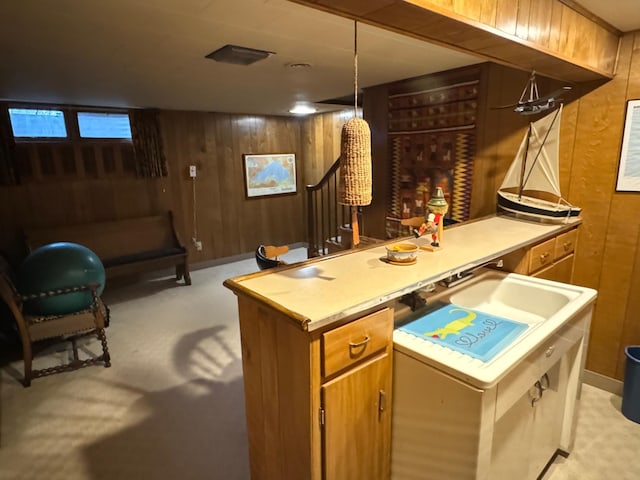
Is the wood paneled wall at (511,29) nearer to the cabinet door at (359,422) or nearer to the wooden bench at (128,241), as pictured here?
the cabinet door at (359,422)

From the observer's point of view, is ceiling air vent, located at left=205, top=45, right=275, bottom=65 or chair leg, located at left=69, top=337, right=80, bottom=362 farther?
chair leg, located at left=69, top=337, right=80, bottom=362

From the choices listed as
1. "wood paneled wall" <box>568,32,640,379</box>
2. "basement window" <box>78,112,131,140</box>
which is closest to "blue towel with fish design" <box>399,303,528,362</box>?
"wood paneled wall" <box>568,32,640,379</box>

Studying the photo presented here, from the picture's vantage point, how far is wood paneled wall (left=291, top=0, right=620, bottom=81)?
3.57 feet

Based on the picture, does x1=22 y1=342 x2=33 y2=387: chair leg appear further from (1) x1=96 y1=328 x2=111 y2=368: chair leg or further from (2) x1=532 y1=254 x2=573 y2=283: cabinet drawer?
(2) x1=532 y1=254 x2=573 y2=283: cabinet drawer

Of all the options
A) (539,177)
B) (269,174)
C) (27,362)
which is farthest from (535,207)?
(269,174)

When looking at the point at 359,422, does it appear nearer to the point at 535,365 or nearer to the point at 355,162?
the point at 535,365

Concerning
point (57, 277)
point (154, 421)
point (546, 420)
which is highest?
point (57, 277)

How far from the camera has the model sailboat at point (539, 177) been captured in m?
2.35

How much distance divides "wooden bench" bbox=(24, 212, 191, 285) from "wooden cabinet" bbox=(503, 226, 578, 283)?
373 centimetres

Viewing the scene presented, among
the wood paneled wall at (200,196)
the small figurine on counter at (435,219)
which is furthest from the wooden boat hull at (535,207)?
the wood paneled wall at (200,196)

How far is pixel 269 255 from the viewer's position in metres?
1.66

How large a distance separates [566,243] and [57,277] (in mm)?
3666

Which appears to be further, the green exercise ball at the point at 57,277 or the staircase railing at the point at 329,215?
the staircase railing at the point at 329,215

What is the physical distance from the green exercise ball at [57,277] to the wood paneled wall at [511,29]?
2.85 meters
